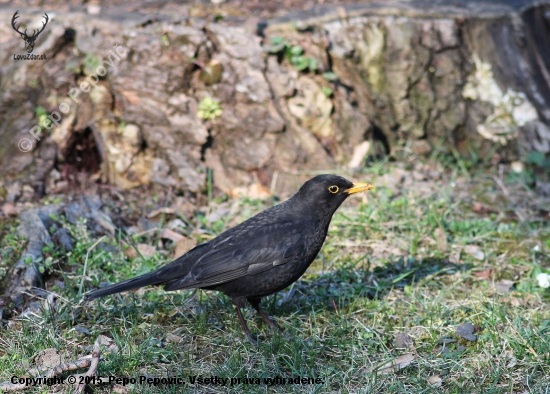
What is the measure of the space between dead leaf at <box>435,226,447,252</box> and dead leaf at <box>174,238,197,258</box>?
7.71 ft

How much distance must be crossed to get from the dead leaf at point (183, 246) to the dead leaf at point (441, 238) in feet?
7.71

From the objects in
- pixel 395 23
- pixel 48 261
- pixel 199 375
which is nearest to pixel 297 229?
pixel 199 375

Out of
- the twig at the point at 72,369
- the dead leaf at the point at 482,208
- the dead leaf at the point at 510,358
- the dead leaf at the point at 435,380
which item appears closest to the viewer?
the twig at the point at 72,369

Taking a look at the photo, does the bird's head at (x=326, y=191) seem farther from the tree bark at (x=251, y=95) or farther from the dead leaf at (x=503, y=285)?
the tree bark at (x=251, y=95)

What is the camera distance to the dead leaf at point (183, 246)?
5824mm

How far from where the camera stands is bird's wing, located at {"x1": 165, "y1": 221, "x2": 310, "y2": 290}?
4625 mm

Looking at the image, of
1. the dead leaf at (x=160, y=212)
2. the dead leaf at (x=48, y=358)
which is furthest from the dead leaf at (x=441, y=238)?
the dead leaf at (x=48, y=358)

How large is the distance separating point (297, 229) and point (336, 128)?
2.69 meters

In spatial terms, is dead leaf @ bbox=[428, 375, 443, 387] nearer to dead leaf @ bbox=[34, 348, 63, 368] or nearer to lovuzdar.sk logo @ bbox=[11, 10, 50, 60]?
dead leaf @ bbox=[34, 348, 63, 368]

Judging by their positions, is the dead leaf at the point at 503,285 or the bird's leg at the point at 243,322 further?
the dead leaf at the point at 503,285

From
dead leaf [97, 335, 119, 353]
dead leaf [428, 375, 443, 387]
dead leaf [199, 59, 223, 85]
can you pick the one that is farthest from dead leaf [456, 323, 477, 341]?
dead leaf [199, 59, 223, 85]

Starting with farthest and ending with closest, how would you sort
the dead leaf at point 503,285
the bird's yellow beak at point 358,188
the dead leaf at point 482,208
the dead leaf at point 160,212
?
the dead leaf at point 482,208 < the dead leaf at point 160,212 < the dead leaf at point 503,285 < the bird's yellow beak at point 358,188

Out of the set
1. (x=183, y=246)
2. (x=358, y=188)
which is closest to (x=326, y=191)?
(x=358, y=188)

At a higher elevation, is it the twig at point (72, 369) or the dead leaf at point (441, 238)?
the twig at point (72, 369)
